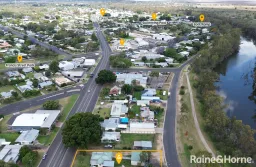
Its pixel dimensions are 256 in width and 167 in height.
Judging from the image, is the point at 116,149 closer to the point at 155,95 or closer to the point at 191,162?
the point at 191,162

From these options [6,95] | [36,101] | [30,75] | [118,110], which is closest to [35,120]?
[36,101]

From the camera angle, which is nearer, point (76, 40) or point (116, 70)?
point (116, 70)

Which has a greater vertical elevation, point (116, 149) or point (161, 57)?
point (161, 57)

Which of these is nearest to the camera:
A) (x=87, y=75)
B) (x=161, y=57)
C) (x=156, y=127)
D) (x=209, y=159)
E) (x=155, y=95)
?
(x=209, y=159)

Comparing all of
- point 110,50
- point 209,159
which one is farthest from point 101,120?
point 110,50

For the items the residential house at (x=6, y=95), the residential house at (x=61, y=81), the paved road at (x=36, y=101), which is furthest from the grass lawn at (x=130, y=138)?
the residential house at (x=6, y=95)

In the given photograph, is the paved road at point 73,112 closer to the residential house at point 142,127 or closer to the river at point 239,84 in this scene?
the residential house at point 142,127
